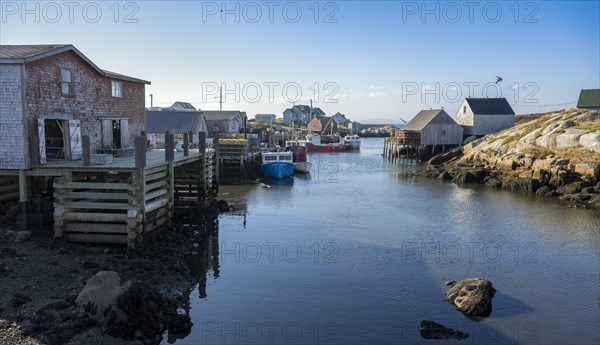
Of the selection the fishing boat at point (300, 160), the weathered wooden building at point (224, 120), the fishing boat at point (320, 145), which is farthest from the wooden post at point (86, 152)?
the fishing boat at point (320, 145)

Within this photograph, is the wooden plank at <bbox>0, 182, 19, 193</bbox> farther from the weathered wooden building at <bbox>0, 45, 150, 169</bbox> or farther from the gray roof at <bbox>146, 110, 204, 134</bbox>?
the gray roof at <bbox>146, 110, 204, 134</bbox>

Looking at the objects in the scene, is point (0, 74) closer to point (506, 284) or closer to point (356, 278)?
point (356, 278)

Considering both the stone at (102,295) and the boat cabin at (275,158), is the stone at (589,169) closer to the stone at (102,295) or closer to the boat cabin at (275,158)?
the boat cabin at (275,158)

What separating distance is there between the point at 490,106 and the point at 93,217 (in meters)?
55.7

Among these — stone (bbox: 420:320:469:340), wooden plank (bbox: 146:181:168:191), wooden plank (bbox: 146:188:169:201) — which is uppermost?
wooden plank (bbox: 146:181:168:191)

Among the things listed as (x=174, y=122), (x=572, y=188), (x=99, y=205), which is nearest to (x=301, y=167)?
(x=174, y=122)

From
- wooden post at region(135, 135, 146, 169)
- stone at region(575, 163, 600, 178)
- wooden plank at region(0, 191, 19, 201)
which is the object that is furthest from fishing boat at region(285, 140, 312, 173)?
wooden post at region(135, 135, 146, 169)

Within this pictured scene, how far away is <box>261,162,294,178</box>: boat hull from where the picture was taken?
139 feet

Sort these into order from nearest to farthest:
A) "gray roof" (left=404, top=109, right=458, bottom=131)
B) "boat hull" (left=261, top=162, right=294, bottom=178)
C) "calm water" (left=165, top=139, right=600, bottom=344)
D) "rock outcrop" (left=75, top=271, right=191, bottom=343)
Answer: "rock outcrop" (left=75, top=271, right=191, bottom=343) < "calm water" (left=165, top=139, right=600, bottom=344) < "boat hull" (left=261, top=162, right=294, bottom=178) < "gray roof" (left=404, top=109, right=458, bottom=131)

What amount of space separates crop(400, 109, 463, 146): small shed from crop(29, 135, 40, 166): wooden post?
49.9 meters

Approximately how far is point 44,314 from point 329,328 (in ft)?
22.1

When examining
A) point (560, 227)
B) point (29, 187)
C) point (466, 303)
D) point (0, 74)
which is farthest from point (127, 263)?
point (560, 227)

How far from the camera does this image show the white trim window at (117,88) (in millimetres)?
21513

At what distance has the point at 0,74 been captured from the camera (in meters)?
15.1
